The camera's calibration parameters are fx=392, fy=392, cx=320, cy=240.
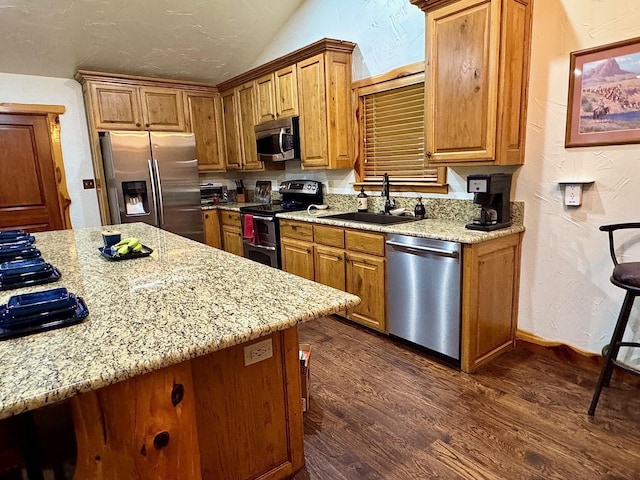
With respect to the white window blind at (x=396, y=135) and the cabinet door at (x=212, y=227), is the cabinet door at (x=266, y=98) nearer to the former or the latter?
the white window blind at (x=396, y=135)

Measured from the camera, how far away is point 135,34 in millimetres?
3900

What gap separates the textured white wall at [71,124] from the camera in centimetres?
404

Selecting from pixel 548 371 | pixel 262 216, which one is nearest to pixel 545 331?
pixel 548 371

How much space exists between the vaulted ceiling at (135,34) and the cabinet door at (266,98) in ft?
2.16

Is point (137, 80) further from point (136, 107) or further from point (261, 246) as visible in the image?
point (261, 246)

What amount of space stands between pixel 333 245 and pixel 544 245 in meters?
1.49

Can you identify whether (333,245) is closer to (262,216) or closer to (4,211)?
(262,216)

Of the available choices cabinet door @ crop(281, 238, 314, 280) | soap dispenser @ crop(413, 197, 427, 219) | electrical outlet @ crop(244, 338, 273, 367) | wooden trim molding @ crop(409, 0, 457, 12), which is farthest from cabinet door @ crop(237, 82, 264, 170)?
electrical outlet @ crop(244, 338, 273, 367)

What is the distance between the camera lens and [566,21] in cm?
227

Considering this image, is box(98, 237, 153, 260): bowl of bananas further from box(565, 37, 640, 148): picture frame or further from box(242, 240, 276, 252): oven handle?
box(565, 37, 640, 148): picture frame

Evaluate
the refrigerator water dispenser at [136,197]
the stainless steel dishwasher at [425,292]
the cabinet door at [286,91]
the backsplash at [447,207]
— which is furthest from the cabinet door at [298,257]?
the refrigerator water dispenser at [136,197]

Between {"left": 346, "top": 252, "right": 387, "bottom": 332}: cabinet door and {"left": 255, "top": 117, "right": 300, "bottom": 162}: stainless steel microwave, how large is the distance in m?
1.44

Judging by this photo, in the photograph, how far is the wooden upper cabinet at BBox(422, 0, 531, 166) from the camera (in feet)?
7.38

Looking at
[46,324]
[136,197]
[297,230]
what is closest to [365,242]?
[297,230]
